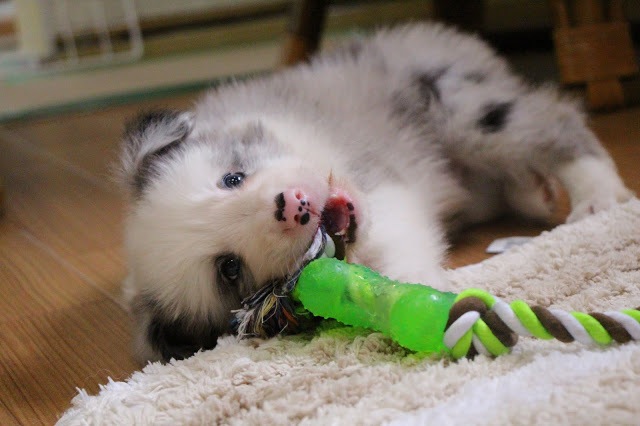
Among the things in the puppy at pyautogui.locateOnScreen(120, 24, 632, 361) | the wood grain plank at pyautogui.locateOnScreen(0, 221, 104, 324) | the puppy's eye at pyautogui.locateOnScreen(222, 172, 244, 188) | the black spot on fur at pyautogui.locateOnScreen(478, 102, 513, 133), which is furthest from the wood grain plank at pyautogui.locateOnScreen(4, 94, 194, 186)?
the puppy's eye at pyautogui.locateOnScreen(222, 172, 244, 188)

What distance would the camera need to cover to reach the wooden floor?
4.75 ft

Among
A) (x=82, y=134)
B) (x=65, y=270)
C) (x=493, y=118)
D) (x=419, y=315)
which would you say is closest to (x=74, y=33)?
(x=82, y=134)

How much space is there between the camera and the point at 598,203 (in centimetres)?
182

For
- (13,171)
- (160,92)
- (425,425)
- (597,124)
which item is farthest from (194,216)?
(160,92)

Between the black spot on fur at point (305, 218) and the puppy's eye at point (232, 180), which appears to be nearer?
the black spot on fur at point (305, 218)

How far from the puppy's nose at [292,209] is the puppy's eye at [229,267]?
0.45ft

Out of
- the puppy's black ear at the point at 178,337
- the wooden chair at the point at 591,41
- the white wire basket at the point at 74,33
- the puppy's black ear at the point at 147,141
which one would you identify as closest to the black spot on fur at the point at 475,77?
the puppy's black ear at the point at 147,141

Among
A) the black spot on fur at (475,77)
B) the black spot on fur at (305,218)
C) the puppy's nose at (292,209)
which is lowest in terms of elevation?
the black spot on fur at (305,218)

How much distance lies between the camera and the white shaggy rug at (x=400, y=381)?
94cm

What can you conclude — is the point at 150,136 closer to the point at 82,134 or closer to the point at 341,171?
the point at 341,171

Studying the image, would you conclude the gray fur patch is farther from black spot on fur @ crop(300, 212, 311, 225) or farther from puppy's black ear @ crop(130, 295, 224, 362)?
black spot on fur @ crop(300, 212, 311, 225)

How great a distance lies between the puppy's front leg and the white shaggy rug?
167 mm

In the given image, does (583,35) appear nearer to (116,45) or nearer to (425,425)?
(425,425)

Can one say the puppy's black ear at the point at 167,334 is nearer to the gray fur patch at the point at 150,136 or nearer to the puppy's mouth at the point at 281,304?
the puppy's mouth at the point at 281,304
